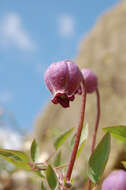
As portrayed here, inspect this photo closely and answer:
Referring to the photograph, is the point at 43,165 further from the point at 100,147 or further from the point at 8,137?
the point at 8,137

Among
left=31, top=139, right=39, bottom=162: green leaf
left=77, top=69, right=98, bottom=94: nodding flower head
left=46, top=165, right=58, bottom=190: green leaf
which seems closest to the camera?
left=46, top=165, right=58, bottom=190: green leaf

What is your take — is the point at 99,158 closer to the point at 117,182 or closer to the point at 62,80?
the point at 117,182

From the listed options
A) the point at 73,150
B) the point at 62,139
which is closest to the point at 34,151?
the point at 62,139

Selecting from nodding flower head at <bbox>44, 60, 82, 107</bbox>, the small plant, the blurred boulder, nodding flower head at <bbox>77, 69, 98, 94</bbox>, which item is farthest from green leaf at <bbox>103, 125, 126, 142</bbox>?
the blurred boulder

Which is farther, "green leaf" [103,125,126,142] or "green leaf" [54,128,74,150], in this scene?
"green leaf" [54,128,74,150]

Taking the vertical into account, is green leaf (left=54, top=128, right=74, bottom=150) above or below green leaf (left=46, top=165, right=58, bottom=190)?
above

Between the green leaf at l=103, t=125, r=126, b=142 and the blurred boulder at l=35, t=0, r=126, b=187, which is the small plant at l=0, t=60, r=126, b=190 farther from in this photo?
the blurred boulder at l=35, t=0, r=126, b=187

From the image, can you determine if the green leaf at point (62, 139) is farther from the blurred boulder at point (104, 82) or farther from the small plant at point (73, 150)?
the blurred boulder at point (104, 82)
